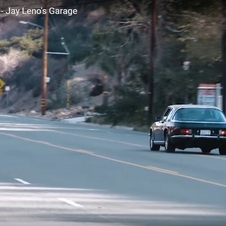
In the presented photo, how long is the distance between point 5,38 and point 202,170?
84740 mm

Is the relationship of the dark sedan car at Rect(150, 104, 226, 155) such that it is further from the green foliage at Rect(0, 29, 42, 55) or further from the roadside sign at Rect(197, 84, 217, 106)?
the green foliage at Rect(0, 29, 42, 55)

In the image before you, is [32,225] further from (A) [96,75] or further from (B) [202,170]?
(A) [96,75]

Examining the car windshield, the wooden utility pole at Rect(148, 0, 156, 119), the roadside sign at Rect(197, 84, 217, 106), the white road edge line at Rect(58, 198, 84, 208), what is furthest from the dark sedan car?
the wooden utility pole at Rect(148, 0, 156, 119)

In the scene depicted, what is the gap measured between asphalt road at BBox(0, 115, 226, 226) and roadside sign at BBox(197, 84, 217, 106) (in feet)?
52.6

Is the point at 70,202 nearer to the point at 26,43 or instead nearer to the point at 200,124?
the point at 200,124

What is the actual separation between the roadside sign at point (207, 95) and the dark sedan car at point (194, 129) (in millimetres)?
16892

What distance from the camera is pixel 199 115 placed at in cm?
2947

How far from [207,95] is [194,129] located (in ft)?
60.3

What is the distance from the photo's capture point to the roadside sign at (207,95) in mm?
46750

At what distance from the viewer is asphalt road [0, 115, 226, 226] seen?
13695 millimetres

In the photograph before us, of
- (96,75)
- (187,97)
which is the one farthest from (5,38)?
(187,97)

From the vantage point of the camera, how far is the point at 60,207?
14664 mm

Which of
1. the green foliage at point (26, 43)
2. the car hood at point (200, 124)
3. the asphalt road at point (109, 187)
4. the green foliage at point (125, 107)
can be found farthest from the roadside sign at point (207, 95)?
the green foliage at point (26, 43)

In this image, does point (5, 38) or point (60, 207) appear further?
point (5, 38)
